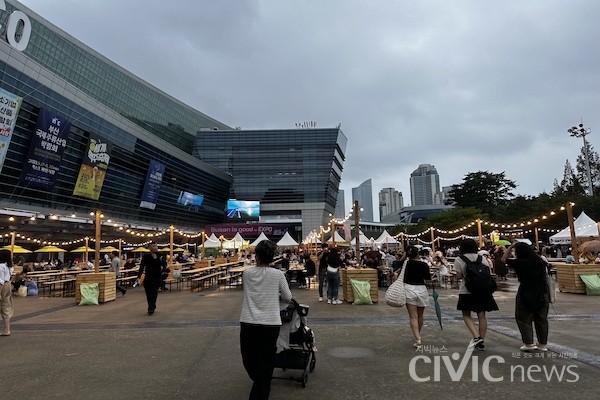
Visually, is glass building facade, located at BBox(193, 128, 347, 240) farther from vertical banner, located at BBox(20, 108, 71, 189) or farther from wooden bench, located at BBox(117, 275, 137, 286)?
wooden bench, located at BBox(117, 275, 137, 286)

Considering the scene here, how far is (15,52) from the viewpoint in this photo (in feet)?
105

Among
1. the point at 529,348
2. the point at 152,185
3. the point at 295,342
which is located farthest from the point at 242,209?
the point at 295,342

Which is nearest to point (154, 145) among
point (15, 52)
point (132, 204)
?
point (132, 204)

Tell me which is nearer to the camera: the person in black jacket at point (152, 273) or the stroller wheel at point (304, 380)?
the stroller wheel at point (304, 380)

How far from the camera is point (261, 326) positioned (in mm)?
3270

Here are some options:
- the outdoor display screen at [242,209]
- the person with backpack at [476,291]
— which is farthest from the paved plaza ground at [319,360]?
the outdoor display screen at [242,209]

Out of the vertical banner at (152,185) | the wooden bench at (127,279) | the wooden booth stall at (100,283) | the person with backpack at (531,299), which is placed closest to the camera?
the person with backpack at (531,299)

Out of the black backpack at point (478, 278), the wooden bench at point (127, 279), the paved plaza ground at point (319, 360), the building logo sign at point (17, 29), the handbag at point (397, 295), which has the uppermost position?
the building logo sign at point (17, 29)

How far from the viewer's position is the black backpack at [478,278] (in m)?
5.15

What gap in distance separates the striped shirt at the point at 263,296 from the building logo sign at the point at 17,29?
40911 millimetres

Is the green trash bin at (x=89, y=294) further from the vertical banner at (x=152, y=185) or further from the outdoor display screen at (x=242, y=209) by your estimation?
the outdoor display screen at (x=242, y=209)

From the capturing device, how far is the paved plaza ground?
3.85 m

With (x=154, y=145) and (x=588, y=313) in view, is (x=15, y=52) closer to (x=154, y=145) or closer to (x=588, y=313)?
(x=154, y=145)

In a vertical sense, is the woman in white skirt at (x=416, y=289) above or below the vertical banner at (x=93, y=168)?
below
